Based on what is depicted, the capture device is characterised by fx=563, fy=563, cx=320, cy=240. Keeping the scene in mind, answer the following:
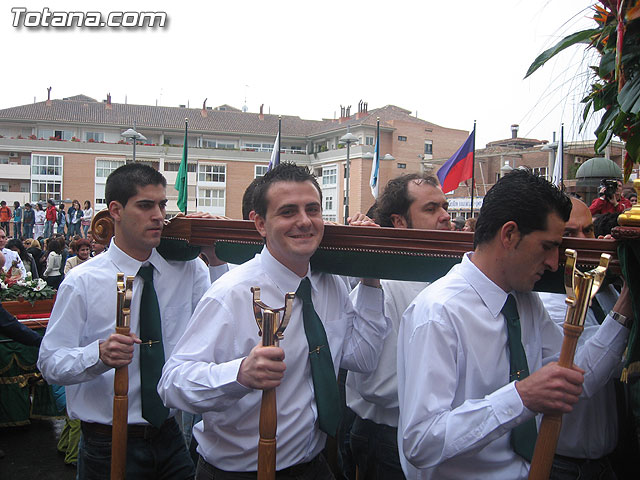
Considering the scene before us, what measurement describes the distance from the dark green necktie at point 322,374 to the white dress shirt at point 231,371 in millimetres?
38

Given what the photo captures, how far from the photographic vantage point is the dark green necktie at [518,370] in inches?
72.6

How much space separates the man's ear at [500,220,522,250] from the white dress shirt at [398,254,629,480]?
0.45 ft

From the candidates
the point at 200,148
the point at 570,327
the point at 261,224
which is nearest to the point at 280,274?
the point at 261,224

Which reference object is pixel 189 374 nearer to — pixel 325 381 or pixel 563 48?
pixel 325 381

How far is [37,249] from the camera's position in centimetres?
1234

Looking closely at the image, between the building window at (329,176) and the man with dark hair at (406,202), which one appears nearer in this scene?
the man with dark hair at (406,202)

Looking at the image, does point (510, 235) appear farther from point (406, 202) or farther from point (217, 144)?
point (217, 144)

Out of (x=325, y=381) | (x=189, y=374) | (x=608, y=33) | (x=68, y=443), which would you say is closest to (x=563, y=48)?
(x=608, y=33)

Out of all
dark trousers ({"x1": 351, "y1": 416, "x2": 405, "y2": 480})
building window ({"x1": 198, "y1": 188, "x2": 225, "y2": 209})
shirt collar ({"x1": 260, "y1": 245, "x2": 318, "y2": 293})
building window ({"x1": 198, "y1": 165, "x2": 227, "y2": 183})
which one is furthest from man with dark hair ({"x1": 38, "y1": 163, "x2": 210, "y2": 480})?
building window ({"x1": 198, "y1": 188, "x2": 225, "y2": 209})

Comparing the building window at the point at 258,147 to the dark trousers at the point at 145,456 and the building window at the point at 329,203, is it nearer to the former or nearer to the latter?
the building window at the point at 329,203

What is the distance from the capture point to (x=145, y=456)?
271cm

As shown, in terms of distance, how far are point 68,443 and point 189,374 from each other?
379 cm

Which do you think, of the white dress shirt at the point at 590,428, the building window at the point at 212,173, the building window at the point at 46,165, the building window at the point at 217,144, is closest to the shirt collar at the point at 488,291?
the white dress shirt at the point at 590,428

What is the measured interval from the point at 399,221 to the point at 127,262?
1.48 m
